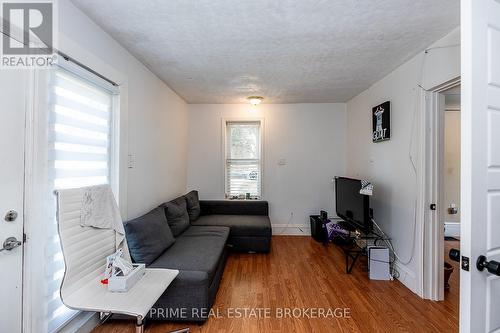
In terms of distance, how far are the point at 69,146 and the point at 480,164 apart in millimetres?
2472

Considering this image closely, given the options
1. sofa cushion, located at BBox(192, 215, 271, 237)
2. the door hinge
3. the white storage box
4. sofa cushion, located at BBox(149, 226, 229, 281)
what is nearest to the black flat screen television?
sofa cushion, located at BBox(192, 215, 271, 237)

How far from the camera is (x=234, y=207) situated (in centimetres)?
421

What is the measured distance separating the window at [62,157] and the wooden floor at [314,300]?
649 mm

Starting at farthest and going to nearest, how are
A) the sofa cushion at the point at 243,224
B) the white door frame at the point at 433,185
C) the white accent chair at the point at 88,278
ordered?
the sofa cushion at the point at 243,224, the white door frame at the point at 433,185, the white accent chair at the point at 88,278

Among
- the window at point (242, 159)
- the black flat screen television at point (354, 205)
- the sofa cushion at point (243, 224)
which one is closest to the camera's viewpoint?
the black flat screen television at point (354, 205)

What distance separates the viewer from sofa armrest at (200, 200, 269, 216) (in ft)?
13.8

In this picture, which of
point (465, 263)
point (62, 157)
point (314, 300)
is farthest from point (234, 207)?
point (465, 263)

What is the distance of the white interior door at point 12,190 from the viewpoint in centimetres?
123

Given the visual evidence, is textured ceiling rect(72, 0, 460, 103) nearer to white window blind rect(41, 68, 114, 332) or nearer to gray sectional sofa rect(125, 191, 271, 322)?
white window blind rect(41, 68, 114, 332)

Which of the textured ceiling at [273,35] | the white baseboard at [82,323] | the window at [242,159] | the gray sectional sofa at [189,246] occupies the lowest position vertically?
the white baseboard at [82,323]

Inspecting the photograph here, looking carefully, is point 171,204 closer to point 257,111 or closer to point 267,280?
point 267,280

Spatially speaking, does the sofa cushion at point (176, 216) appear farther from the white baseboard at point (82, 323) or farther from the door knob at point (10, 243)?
the door knob at point (10, 243)

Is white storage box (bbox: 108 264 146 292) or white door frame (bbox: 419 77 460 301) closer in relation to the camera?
white storage box (bbox: 108 264 146 292)

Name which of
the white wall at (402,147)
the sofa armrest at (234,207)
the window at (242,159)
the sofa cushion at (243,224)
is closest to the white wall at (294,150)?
the window at (242,159)
